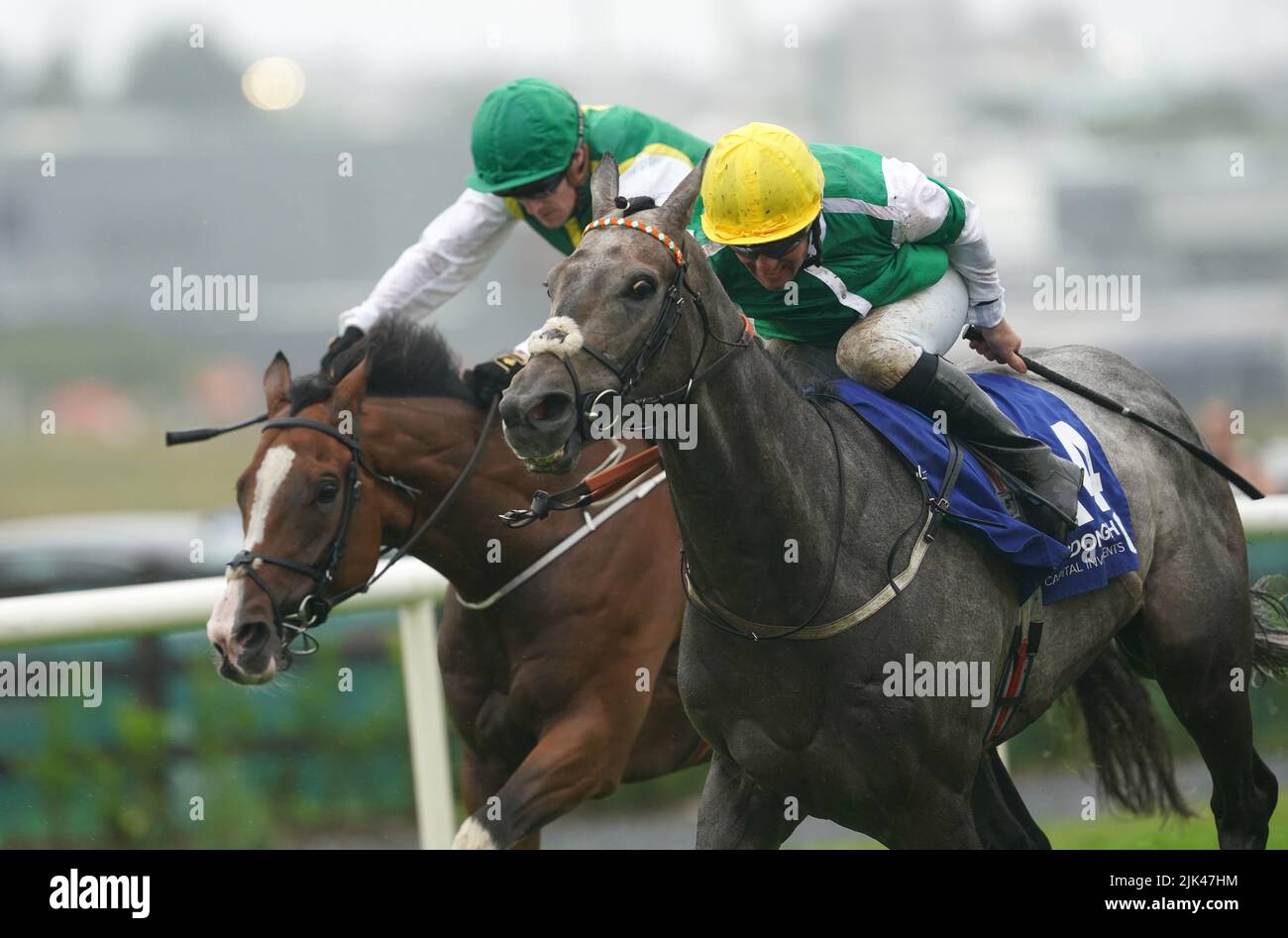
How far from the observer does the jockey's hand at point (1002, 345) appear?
12.6ft

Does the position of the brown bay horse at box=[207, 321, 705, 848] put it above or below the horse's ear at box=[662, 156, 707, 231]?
below

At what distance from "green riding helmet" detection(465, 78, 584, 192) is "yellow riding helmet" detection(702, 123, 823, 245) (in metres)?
0.99

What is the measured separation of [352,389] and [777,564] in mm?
1374

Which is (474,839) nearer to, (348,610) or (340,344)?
(340,344)

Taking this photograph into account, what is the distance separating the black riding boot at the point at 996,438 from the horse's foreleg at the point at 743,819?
0.79 meters

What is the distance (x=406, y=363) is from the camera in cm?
411

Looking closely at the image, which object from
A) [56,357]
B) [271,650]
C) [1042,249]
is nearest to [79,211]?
[56,357]

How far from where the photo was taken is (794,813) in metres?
3.24

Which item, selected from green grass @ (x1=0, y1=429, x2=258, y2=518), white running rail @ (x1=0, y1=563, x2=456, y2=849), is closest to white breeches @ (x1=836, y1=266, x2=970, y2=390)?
white running rail @ (x1=0, y1=563, x2=456, y2=849)

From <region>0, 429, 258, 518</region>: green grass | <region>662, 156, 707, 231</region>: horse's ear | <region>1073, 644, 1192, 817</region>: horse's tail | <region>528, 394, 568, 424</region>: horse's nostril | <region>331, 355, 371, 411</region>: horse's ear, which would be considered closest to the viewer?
<region>528, 394, 568, 424</region>: horse's nostril

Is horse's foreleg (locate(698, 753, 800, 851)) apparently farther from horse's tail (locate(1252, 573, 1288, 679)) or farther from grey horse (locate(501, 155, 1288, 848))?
horse's tail (locate(1252, 573, 1288, 679))

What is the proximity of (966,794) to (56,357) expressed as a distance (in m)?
34.7

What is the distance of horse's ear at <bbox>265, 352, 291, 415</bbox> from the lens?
12.9ft

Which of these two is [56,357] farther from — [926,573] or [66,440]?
[926,573]
